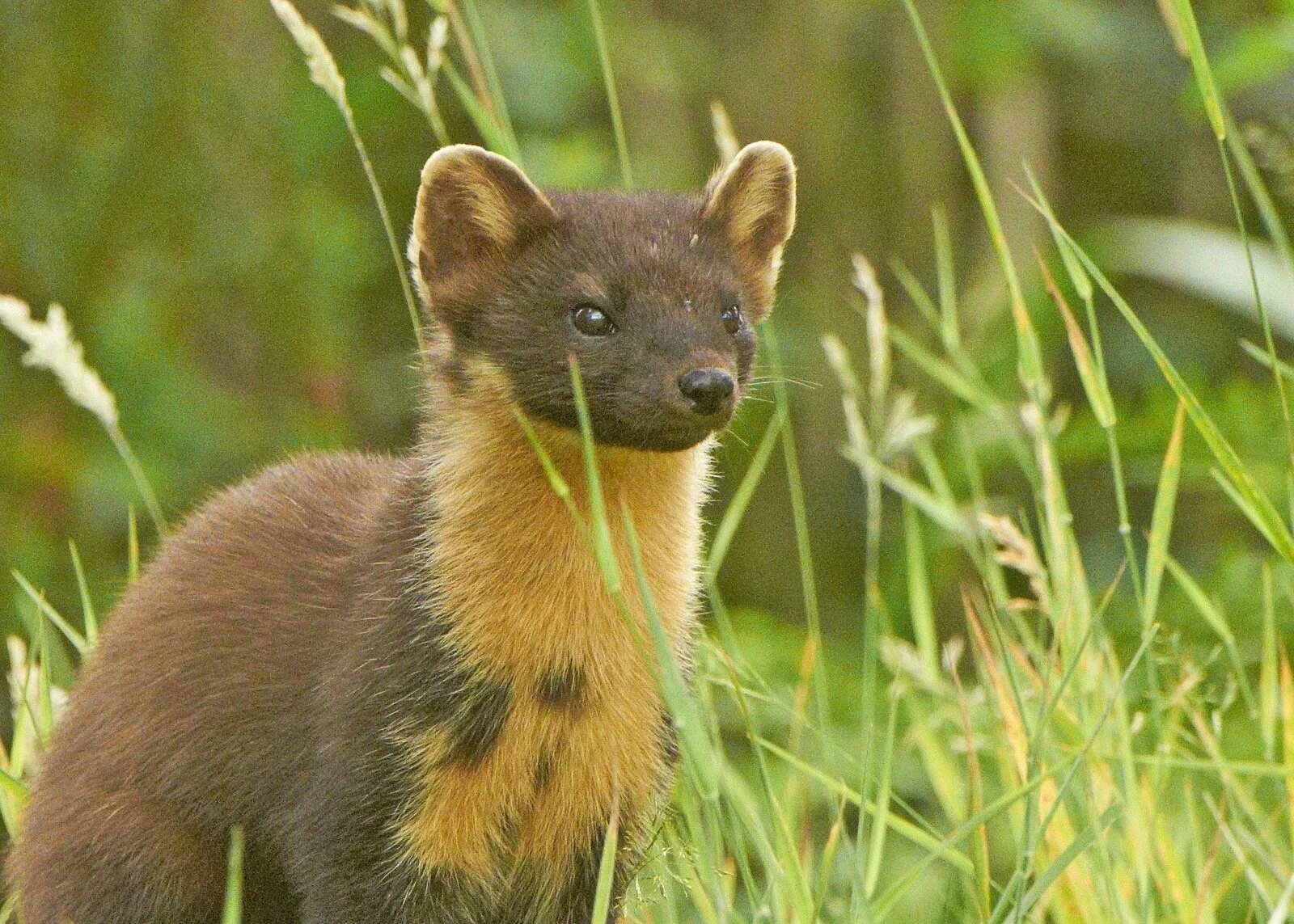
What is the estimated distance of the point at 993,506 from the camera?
8141 mm

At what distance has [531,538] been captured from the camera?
3.91m

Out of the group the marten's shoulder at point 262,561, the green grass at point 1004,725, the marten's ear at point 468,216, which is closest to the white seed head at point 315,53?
the green grass at point 1004,725

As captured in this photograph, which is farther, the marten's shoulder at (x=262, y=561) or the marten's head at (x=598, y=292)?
the marten's shoulder at (x=262, y=561)

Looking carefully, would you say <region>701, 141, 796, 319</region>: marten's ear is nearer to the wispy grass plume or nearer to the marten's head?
the marten's head

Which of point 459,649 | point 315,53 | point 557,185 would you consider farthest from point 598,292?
point 557,185

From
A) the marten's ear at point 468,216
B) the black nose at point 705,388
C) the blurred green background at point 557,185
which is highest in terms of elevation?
the marten's ear at point 468,216

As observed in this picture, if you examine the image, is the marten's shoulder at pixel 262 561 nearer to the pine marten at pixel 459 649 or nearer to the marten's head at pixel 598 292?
the pine marten at pixel 459 649

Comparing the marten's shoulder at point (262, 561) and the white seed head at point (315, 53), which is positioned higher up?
the white seed head at point (315, 53)

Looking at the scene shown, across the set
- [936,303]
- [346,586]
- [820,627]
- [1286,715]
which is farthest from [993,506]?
[346,586]

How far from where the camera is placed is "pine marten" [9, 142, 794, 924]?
3.76 m

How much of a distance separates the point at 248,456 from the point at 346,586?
345 cm

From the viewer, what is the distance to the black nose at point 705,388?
11.7 feet

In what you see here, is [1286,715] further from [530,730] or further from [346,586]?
[346,586]

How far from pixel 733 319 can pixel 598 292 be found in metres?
0.35
